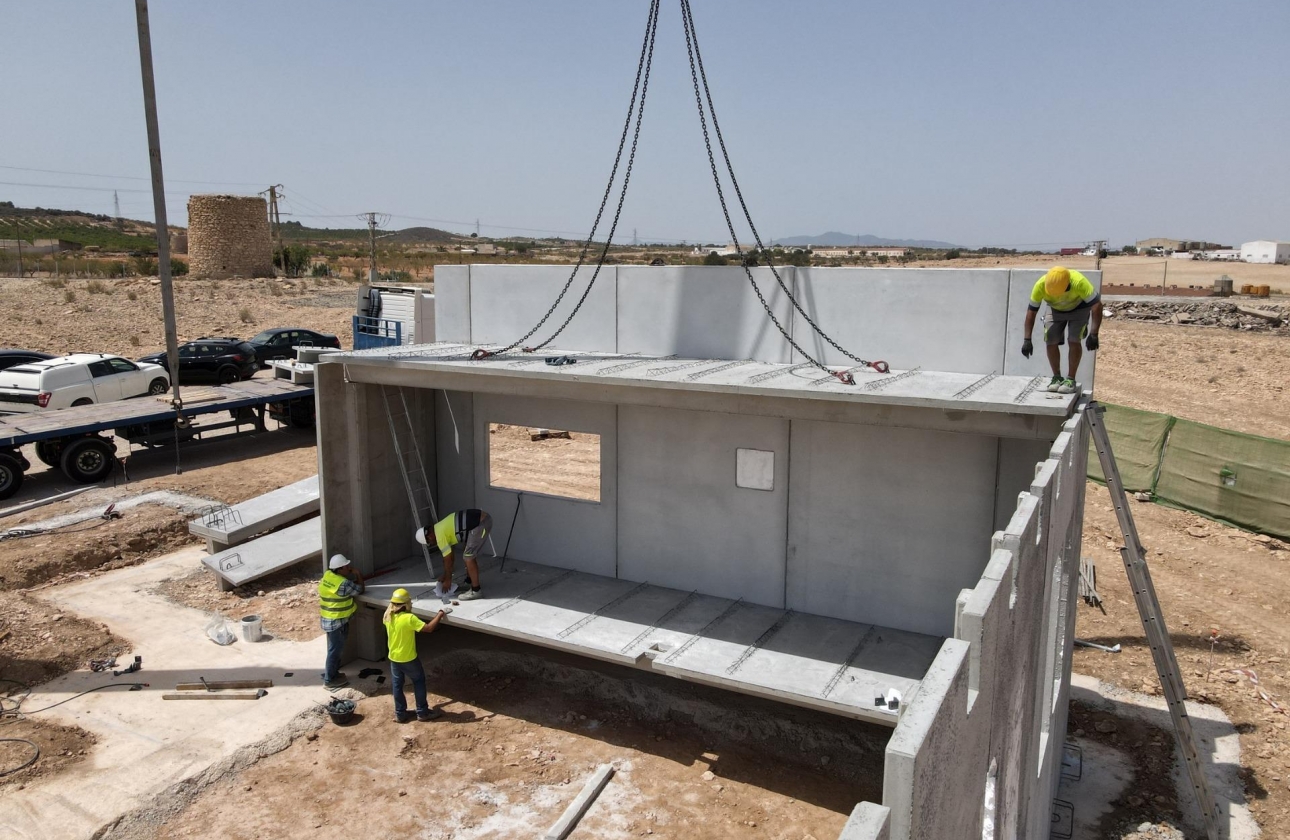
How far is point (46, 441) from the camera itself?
730 inches

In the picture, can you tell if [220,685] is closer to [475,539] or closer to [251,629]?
[251,629]

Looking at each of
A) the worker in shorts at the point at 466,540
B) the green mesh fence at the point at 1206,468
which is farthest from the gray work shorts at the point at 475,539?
the green mesh fence at the point at 1206,468

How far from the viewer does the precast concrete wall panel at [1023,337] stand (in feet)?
30.0

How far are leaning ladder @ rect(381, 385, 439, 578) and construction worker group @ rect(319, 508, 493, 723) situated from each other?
792mm

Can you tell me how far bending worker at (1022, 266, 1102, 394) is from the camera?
8.37 meters

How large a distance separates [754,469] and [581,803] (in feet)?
13.8

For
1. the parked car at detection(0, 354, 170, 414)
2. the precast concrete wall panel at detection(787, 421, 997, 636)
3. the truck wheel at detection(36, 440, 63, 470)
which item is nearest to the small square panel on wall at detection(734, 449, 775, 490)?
the precast concrete wall panel at detection(787, 421, 997, 636)

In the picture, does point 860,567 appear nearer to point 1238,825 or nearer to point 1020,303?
point 1020,303

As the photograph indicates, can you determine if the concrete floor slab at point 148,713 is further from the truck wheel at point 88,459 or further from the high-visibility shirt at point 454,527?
the truck wheel at point 88,459

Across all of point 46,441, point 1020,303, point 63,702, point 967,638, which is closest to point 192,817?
point 63,702

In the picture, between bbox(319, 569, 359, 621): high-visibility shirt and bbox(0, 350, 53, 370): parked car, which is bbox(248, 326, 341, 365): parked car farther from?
bbox(319, 569, 359, 621): high-visibility shirt

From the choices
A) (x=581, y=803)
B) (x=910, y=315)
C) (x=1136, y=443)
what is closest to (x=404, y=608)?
(x=581, y=803)

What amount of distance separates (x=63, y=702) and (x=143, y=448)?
13.3 metres

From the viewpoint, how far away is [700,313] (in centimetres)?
1134
